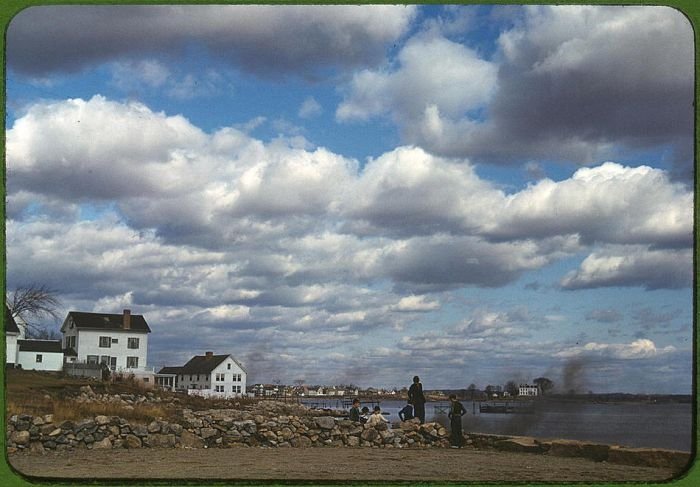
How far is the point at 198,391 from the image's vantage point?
17812 mm

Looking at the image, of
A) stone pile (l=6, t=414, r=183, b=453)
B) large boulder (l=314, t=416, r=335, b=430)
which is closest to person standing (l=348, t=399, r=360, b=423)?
large boulder (l=314, t=416, r=335, b=430)

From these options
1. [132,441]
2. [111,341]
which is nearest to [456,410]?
[132,441]

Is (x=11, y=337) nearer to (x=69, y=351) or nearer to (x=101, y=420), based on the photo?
(x=69, y=351)

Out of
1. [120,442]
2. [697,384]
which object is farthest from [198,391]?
[697,384]

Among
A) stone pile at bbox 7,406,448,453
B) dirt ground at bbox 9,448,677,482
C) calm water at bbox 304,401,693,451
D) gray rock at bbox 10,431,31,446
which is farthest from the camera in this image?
stone pile at bbox 7,406,448,453

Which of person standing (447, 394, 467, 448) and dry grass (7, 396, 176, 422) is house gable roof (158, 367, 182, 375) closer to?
dry grass (7, 396, 176, 422)

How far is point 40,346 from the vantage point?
660 inches

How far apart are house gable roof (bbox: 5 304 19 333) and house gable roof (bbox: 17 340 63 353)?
34 centimetres

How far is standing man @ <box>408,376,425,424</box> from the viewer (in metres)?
17.2

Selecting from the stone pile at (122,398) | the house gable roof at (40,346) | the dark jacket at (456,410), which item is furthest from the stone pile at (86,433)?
the dark jacket at (456,410)

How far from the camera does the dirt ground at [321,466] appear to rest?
14547 mm

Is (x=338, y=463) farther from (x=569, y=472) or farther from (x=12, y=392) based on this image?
(x=12, y=392)

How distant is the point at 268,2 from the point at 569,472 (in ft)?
28.4

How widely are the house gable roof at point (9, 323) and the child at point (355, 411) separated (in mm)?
6094
